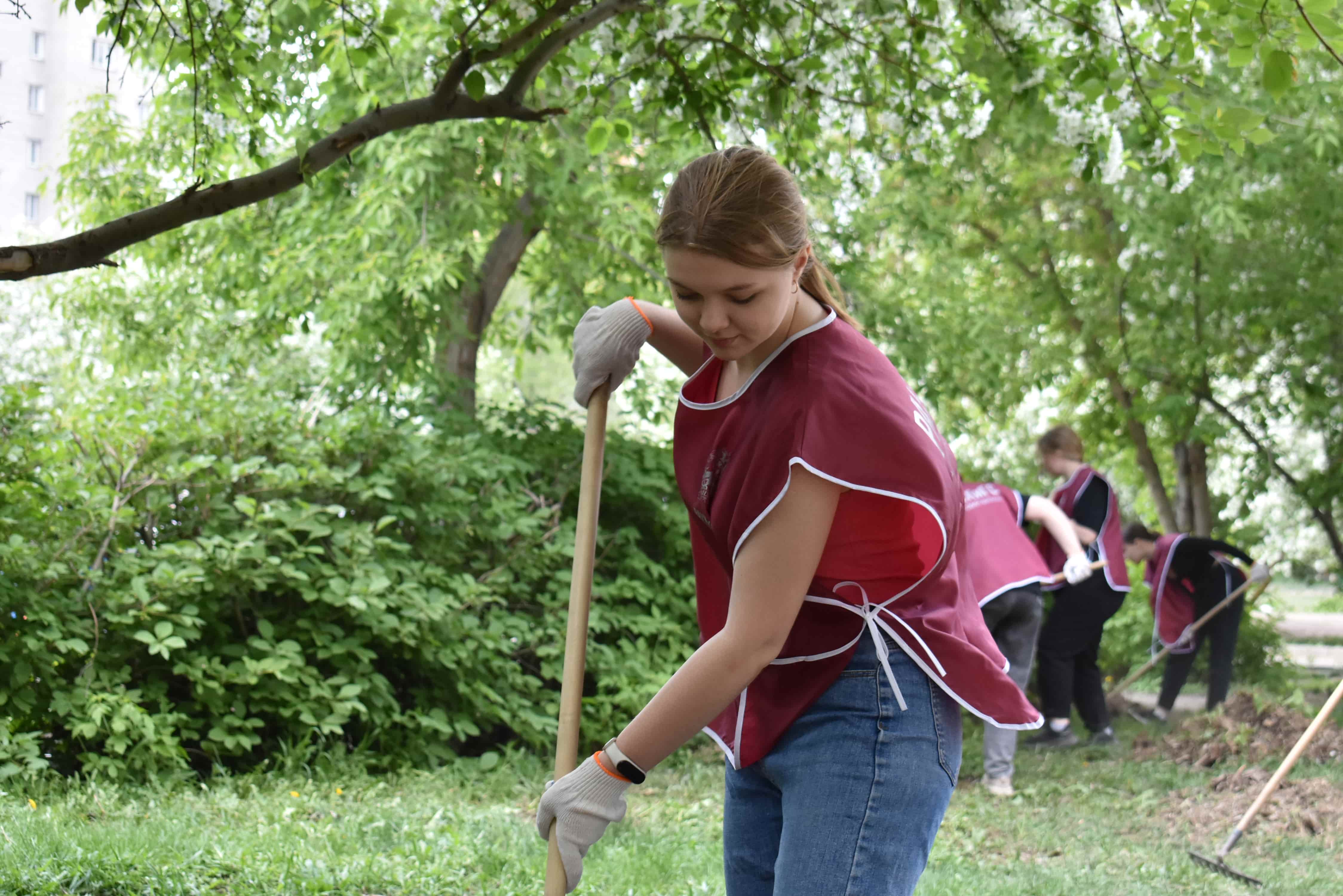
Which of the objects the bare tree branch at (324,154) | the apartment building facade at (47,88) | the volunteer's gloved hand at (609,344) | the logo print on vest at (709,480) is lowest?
the logo print on vest at (709,480)

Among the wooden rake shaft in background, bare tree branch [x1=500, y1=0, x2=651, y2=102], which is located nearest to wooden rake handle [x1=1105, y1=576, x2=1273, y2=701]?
the wooden rake shaft in background

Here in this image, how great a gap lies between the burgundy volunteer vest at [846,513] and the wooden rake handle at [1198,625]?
6.48 metres

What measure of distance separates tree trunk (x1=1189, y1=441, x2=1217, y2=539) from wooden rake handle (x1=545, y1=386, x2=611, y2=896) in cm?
903

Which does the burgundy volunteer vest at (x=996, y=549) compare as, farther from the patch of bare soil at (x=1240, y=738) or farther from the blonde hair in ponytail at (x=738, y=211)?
the blonde hair in ponytail at (x=738, y=211)

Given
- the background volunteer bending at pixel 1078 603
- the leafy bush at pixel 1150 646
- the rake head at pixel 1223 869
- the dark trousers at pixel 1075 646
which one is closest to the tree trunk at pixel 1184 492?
the leafy bush at pixel 1150 646

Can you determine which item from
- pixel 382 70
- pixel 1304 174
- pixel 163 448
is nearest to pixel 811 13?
pixel 382 70

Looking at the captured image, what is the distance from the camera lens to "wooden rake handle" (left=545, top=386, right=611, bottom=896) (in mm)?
2010

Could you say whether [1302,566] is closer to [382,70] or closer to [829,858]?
[382,70]

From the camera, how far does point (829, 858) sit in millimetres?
1654

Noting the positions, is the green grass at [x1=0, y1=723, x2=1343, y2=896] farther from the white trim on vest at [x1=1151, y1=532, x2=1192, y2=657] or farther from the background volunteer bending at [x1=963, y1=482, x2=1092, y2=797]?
the white trim on vest at [x1=1151, y1=532, x2=1192, y2=657]

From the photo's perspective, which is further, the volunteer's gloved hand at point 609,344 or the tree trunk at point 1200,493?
the tree trunk at point 1200,493

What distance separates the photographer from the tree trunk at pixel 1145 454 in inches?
395

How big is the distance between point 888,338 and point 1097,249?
355 centimetres

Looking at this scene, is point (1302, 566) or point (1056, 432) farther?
point (1302, 566)
